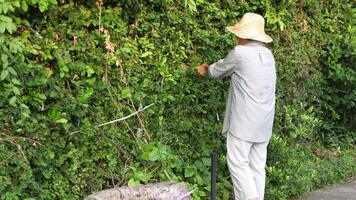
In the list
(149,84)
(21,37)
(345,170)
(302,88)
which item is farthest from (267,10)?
(21,37)

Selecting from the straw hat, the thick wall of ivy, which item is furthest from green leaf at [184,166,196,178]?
the straw hat

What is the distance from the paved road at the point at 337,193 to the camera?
271 inches

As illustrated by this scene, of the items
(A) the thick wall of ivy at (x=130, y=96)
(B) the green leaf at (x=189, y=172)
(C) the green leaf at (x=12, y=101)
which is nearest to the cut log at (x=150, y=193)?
(A) the thick wall of ivy at (x=130, y=96)

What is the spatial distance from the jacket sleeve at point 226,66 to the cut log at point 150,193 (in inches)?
53.5

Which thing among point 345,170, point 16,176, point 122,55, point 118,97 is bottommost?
point 345,170

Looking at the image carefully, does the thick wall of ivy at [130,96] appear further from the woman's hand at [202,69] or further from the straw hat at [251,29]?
the straw hat at [251,29]

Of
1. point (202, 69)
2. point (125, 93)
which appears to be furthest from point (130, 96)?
point (202, 69)

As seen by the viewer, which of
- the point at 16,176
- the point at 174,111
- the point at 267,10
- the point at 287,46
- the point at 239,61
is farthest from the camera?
the point at 287,46

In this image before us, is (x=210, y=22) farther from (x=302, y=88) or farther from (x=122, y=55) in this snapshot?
(x=302, y=88)

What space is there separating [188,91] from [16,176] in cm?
196

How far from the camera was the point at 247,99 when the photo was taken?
5305 mm

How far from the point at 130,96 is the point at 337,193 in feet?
9.54

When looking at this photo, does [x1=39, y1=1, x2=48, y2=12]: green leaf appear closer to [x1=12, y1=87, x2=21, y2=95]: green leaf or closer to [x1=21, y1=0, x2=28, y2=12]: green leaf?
[x1=21, y1=0, x2=28, y2=12]: green leaf

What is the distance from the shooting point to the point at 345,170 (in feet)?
25.5
